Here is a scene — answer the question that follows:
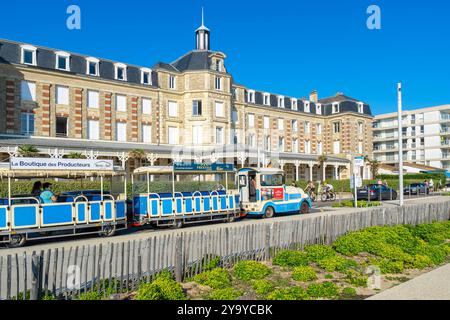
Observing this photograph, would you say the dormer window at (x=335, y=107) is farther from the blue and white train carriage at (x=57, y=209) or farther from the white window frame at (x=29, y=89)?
the blue and white train carriage at (x=57, y=209)

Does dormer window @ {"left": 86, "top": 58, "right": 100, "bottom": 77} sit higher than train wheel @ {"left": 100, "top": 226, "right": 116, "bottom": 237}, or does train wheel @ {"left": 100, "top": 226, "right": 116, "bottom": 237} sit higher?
dormer window @ {"left": 86, "top": 58, "right": 100, "bottom": 77}

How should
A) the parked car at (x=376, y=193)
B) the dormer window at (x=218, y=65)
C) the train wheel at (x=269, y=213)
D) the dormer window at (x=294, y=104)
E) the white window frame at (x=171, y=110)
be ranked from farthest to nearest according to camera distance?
1. the dormer window at (x=294, y=104)
2. the dormer window at (x=218, y=65)
3. the white window frame at (x=171, y=110)
4. the parked car at (x=376, y=193)
5. the train wheel at (x=269, y=213)

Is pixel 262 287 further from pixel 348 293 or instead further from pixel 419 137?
pixel 419 137

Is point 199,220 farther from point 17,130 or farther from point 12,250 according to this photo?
point 17,130

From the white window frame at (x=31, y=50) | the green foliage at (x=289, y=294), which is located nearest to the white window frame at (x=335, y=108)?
the white window frame at (x=31, y=50)

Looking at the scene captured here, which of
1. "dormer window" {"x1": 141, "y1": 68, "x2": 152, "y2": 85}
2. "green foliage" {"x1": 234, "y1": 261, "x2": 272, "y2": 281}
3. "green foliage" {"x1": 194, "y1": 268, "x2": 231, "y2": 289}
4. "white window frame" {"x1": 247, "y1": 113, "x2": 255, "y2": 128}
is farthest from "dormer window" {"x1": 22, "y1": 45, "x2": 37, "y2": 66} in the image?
"green foliage" {"x1": 194, "y1": 268, "x2": 231, "y2": 289}

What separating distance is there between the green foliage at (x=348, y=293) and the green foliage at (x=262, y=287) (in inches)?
58.5

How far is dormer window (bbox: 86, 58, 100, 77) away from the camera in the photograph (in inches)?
1535

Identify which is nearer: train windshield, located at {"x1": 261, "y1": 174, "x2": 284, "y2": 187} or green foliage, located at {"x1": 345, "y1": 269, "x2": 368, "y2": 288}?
green foliage, located at {"x1": 345, "y1": 269, "x2": 368, "y2": 288}

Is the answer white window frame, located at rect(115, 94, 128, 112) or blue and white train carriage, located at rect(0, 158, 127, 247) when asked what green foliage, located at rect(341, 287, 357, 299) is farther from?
white window frame, located at rect(115, 94, 128, 112)

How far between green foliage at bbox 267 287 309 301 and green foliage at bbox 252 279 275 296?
0.35 meters

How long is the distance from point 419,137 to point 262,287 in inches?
3482

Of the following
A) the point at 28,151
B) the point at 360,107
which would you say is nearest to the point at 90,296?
the point at 28,151

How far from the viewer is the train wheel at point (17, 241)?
42.1 feet
